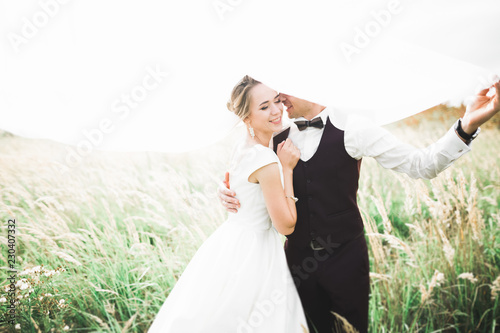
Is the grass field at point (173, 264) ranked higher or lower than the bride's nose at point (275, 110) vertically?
lower

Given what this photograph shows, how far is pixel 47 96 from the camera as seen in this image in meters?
1.69

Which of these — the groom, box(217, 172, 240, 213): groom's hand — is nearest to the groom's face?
the groom

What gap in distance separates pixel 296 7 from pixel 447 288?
2.25m

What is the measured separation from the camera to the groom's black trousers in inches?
70.2

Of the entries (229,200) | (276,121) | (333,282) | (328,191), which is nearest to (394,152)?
(328,191)

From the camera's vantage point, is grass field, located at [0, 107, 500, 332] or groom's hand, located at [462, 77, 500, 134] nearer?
groom's hand, located at [462, 77, 500, 134]

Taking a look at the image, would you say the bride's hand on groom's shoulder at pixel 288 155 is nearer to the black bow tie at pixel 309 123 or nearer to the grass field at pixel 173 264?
the black bow tie at pixel 309 123

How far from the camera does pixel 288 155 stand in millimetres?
1742

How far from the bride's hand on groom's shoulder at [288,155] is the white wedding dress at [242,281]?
0.20 ft

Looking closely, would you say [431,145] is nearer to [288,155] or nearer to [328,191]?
[328,191]

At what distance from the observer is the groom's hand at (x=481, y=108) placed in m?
1.33

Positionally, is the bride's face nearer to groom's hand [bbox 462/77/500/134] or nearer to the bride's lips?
the bride's lips

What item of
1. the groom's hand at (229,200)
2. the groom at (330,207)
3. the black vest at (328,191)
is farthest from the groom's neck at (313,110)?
the groom's hand at (229,200)

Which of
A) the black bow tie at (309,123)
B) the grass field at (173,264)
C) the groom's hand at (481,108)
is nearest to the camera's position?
the groom's hand at (481,108)
